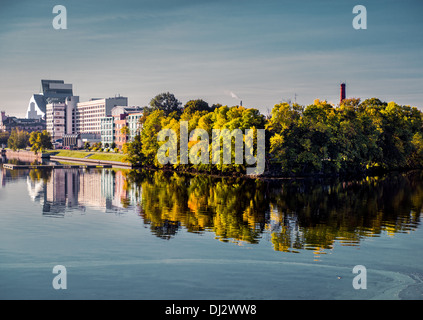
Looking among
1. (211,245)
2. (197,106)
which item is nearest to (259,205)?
(211,245)

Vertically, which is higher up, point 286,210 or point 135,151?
point 135,151

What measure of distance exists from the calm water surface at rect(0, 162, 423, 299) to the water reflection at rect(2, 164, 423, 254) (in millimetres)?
164

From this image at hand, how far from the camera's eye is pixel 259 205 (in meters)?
61.2

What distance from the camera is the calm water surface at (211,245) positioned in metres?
29.0

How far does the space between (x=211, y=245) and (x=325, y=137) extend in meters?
69.5

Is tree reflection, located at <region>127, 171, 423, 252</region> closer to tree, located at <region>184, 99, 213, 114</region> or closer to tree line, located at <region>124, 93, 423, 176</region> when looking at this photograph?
tree line, located at <region>124, 93, 423, 176</region>

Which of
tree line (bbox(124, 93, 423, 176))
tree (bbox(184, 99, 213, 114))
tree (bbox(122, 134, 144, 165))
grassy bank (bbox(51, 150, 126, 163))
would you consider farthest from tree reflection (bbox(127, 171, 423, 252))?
tree (bbox(184, 99, 213, 114))

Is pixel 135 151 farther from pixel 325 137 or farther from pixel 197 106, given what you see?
pixel 325 137

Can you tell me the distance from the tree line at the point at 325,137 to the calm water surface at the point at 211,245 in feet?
94.7
